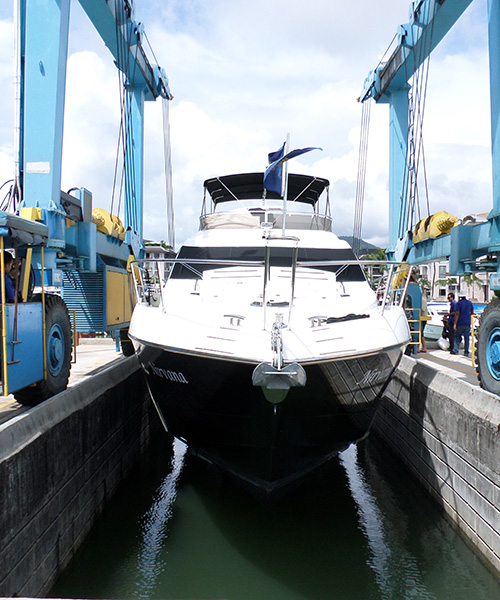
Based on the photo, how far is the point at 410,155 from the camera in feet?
42.2

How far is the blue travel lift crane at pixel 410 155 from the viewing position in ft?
21.6

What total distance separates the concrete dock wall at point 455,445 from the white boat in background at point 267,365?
860mm

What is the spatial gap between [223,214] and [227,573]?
222 inches

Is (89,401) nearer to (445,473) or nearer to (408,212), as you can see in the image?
(445,473)

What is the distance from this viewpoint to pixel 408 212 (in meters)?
13.0

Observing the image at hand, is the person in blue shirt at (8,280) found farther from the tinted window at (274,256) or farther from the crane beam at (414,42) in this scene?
the crane beam at (414,42)

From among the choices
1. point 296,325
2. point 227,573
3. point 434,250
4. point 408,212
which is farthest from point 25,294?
point 408,212

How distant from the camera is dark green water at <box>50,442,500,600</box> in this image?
4.65 meters

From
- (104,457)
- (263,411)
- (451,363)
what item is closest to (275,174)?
(263,411)

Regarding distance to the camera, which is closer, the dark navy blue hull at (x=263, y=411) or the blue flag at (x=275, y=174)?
the dark navy blue hull at (x=263, y=411)

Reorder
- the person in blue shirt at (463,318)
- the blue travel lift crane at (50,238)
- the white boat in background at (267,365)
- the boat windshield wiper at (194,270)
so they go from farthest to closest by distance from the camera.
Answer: the person in blue shirt at (463,318)
the boat windshield wiper at (194,270)
the blue travel lift crane at (50,238)
the white boat in background at (267,365)

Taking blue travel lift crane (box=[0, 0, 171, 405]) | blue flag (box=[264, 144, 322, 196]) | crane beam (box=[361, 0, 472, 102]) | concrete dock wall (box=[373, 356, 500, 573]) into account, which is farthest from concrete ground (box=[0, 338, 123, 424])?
crane beam (box=[361, 0, 472, 102])

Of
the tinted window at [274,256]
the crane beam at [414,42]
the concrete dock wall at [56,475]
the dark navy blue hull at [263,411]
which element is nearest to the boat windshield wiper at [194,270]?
the tinted window at [274,256]

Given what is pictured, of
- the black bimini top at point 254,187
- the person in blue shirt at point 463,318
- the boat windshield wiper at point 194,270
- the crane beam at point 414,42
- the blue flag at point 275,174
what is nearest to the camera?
the blue flag at point 275,174
